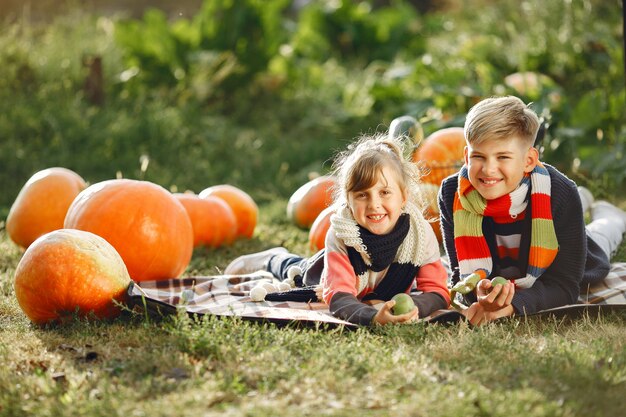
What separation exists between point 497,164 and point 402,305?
779 mm

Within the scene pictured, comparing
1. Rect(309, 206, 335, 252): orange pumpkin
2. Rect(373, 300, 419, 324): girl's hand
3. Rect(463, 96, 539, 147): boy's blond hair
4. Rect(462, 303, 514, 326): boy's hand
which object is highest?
Rect(463, 96, 539, 147): boy's blond hair

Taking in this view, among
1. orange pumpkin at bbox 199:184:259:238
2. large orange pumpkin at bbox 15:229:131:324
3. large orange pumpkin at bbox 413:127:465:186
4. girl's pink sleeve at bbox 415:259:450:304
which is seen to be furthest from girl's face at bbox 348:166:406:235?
orange pumpkin at bbox 199:184:259:238

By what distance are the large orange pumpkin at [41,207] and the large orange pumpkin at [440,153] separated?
2360 millimetres

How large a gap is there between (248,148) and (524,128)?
200 inches

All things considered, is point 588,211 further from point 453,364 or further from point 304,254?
point 453,364

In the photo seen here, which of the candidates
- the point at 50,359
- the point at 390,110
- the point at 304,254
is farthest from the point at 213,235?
the point at 390,110

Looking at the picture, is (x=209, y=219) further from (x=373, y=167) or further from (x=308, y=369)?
(x=308, y=369)

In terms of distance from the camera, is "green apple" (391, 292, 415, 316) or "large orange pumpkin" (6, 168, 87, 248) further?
"large orange pumpkin" (6, 168, 87, 248)

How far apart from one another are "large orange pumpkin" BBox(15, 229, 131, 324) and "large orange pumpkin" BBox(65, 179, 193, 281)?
0.62 meters

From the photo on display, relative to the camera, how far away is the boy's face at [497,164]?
3633 mm

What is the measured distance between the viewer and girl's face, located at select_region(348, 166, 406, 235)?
3.68 meters

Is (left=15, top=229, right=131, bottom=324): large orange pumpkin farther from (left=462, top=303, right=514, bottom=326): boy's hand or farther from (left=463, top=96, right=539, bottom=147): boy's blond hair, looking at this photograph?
(left=463, top=96, right=539, bottom=147): boy's blond hair

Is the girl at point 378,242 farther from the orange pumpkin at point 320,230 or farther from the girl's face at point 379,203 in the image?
the orange pumpkin at point 320,230

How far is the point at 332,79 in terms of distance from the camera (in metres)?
10.2
